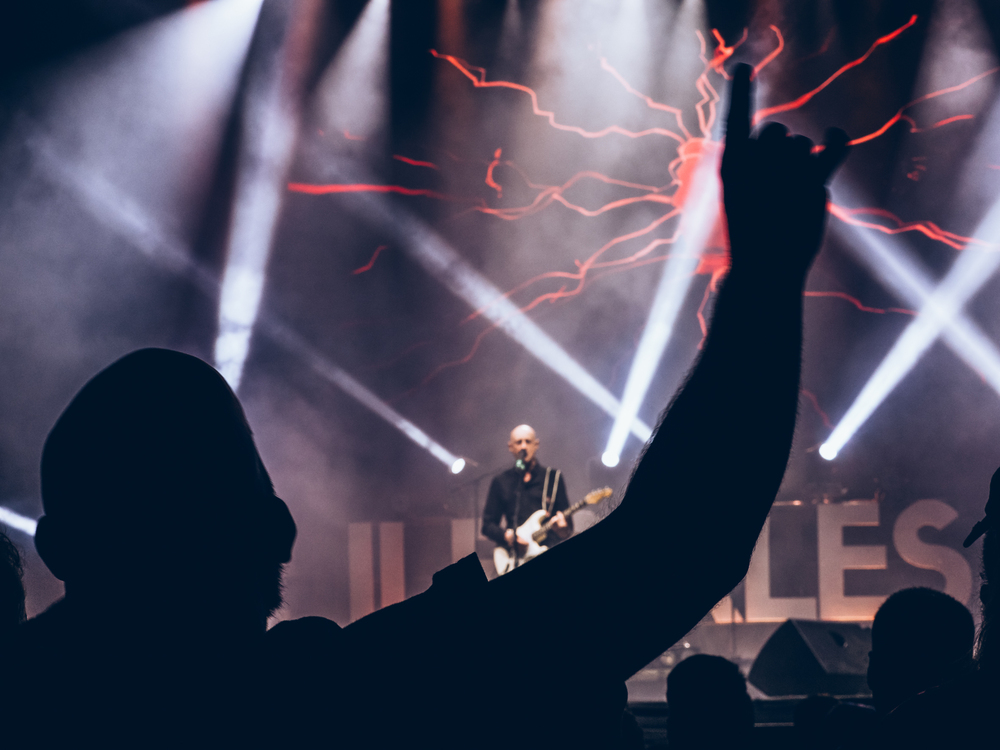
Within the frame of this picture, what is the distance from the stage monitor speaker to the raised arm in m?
4.63

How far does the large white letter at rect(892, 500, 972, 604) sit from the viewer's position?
252 inches

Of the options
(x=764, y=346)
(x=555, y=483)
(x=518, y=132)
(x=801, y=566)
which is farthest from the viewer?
(x=518, y=132)

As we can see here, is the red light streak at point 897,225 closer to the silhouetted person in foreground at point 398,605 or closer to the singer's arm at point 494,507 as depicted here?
the singer's arm at point 494,507

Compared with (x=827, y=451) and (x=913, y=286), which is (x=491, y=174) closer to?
(x=827, y=451)

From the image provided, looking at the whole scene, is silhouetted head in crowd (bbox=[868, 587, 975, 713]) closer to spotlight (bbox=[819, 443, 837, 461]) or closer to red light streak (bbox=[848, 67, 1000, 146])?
spotlight (bbox=[819, 443, 837, 461])

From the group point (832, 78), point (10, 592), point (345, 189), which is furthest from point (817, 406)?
point (10, 592)

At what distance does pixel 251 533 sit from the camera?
461 millimetres

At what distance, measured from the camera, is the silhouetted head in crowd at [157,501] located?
0.43 m

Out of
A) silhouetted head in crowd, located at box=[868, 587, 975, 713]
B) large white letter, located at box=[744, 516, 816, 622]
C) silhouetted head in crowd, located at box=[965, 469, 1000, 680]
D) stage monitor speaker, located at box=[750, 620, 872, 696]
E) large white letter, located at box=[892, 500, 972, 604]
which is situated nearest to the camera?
silhouetted head in crowd, located at box=[965, 469, 1000, 680]

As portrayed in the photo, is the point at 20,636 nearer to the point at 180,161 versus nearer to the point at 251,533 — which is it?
the point at 251,533

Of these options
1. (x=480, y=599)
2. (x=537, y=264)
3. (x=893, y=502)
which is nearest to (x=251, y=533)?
(x=480, y=599)

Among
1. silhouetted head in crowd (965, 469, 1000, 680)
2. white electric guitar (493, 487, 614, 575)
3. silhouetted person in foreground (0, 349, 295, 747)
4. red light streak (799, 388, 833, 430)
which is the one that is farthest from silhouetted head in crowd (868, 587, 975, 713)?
red light streak (799, 388, 833, 430)

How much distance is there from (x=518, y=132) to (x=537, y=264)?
148cm

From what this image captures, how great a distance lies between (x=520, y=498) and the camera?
19.2 feet
